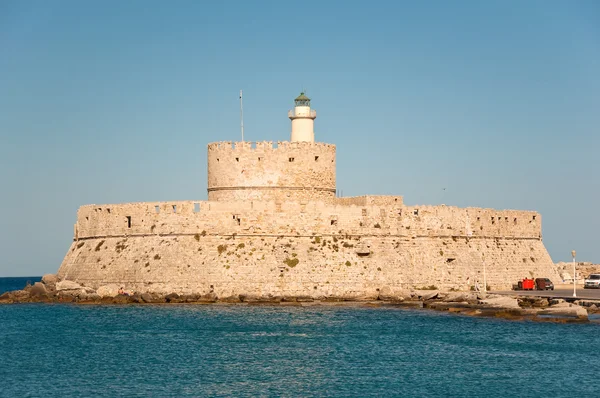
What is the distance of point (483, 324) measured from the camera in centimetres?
3538

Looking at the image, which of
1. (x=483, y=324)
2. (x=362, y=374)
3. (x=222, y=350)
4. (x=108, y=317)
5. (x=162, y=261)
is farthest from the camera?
(x=162, y=261)

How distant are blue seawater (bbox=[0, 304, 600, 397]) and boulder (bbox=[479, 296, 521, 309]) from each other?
4.80 feet

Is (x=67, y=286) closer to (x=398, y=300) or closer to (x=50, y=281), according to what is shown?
(x=50, y=281)

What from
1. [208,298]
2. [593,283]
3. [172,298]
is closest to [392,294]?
[208,298]

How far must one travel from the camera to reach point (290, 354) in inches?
1160

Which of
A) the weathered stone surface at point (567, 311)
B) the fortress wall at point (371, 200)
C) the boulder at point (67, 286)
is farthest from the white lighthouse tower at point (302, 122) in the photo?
the weathered stone surface at point (567, 311)

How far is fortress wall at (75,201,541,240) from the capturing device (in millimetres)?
42531

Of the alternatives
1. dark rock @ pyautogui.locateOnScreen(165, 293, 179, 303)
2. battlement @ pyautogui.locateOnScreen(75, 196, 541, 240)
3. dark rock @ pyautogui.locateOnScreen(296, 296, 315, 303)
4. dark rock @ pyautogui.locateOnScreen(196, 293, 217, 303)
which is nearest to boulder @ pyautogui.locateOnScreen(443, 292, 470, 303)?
battlement @ pyautogui.locateOnScreen(75, 196, 541, 240)

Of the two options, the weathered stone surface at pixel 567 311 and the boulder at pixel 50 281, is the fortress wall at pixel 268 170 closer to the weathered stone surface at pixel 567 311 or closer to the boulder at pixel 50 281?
the boulder at pixel 50 281

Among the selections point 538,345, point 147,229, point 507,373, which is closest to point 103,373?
point 507,373

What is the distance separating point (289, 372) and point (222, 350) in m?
4.19

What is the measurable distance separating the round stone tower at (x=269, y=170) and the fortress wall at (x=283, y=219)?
3.89ft

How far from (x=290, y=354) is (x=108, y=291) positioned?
16.0 m

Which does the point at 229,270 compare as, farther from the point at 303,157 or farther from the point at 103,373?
the point at 103,373
